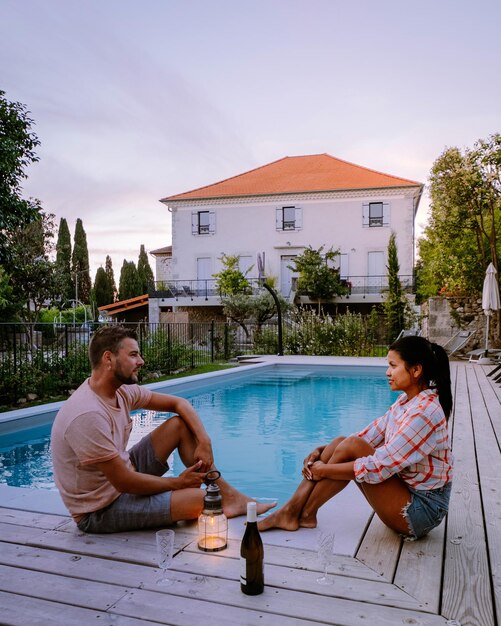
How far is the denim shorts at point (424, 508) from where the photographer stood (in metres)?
2.48

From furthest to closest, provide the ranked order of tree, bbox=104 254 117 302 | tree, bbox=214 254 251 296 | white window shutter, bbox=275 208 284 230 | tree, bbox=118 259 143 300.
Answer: tree, bbox=104 254 117 302, tree, bbox=118 259 143 300, white window shutter, bbox=275 208 284 230, tree, bbox=214 254 251 296

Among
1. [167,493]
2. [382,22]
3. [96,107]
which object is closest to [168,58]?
[96,107]

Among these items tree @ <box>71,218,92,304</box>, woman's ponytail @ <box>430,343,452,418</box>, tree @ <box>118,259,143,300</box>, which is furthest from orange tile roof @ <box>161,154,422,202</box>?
woman's ponytail @ <box>430,343,452,418</box>

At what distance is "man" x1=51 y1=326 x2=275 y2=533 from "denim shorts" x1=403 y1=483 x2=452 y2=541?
82cm

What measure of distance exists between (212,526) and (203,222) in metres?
27.4

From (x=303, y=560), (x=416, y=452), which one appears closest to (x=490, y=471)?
(x=416, y=452)

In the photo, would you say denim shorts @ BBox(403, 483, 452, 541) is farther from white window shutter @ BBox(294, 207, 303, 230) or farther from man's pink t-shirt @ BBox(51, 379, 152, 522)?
white window shutter @ BBox(294, 207, 303, 230)

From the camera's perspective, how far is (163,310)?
2922 centimetres

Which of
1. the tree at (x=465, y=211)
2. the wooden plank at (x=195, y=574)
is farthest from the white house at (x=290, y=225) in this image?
the wooden plank at (x=195, y=574)

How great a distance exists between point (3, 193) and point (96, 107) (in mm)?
6681

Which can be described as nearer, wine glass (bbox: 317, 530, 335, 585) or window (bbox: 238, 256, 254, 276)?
wine glass (bbox: 317, 530, 335, 585)

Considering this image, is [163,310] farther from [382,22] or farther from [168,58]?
[382,22]

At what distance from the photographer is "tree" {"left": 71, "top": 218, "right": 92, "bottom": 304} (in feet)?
138

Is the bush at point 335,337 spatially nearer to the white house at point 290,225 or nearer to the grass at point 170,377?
the grass at point 170,377
